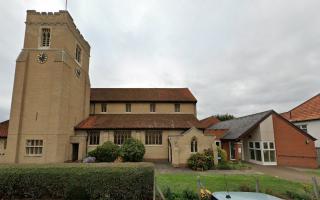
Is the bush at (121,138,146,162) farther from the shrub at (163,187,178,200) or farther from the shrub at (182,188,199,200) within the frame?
the shrub at (182,188,199,200)

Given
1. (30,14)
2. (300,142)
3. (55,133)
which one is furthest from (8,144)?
(300,142)

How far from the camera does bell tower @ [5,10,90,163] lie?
65.2 feet

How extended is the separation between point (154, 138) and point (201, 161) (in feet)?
26.9

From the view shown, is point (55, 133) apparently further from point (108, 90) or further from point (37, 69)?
point (108, 90)

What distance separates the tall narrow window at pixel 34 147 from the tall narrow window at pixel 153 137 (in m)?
12.8

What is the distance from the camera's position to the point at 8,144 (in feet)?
64.1

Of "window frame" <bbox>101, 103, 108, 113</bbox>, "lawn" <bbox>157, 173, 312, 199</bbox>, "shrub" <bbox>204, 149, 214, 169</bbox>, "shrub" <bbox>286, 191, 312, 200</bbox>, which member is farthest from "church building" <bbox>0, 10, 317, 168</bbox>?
"shrub" <bbox>286, 191, 312, 200</bbox>

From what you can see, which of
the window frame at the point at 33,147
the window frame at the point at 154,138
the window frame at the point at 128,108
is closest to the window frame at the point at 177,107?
the window frame at the point at 154,138

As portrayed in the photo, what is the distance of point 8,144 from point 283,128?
1285 inches

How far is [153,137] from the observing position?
80.8 ft

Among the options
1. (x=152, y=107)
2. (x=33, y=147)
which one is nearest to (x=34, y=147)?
(x=33, y=147)

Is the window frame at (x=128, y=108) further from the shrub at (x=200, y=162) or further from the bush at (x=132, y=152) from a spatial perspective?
the shrub at (x=200, y=162)

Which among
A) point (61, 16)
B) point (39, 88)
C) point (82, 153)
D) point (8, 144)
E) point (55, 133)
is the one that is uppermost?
point (61, 16)

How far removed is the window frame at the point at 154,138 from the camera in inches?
965
